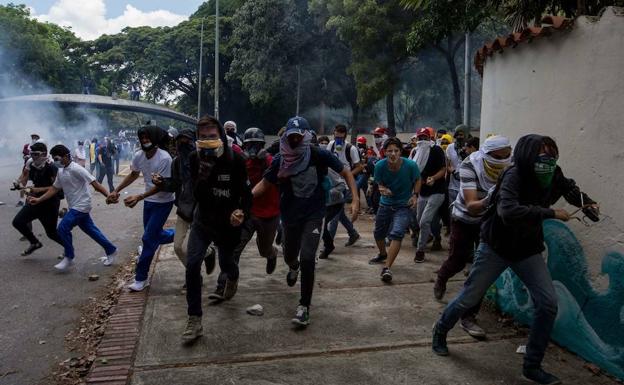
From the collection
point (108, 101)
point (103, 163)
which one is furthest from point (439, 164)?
point (108, 101)

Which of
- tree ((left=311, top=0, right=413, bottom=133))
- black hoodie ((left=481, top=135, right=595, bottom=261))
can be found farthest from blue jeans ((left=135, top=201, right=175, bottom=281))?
tree ((left=311, top=0, right=413, bottom=133))

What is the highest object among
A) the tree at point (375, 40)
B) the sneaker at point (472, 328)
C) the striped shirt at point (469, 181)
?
the tree at point (375, 40)

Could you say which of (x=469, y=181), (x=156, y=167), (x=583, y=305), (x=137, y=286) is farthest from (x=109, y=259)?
(x=583, y=305)

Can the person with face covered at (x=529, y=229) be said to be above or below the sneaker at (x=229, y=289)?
above

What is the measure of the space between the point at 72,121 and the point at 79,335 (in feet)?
133

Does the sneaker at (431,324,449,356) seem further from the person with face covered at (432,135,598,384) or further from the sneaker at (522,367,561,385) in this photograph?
the sneaker at (522,367,561,385)

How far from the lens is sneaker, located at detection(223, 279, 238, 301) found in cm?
509

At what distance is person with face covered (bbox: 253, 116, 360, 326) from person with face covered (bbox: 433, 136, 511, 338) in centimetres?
92

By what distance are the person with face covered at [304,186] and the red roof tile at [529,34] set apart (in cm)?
174

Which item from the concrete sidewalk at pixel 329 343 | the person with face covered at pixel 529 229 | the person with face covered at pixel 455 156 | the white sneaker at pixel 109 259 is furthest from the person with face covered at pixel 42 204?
the person with face covered at pixel 529 229

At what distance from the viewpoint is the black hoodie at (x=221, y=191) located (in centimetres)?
441

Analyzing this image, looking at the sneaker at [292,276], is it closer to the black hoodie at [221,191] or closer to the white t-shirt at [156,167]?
the black hoodie at [221,191]

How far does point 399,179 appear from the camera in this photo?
6199mm

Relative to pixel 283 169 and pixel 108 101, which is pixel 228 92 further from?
pixel 283 169
